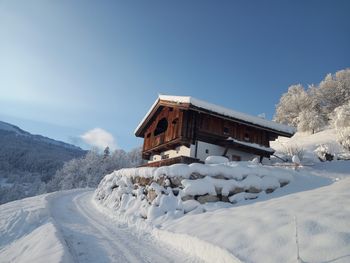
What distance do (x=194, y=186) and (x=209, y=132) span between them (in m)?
9.34

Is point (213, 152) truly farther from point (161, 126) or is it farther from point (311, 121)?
point (311, 121)

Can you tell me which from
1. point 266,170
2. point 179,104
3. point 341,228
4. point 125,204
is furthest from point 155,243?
point 179,104

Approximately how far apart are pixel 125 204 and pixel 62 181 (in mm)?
54024

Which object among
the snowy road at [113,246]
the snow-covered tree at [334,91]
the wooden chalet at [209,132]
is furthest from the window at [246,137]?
the snow-covered tree at [334,91]

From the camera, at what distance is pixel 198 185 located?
35.6 ft

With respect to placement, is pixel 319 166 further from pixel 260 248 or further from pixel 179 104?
pixel 260 248

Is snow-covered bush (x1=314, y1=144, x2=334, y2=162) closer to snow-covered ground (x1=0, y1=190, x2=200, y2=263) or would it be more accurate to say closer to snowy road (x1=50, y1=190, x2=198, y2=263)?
snow-covered ground (x1=0, y1=190, x2=200, y2=263)

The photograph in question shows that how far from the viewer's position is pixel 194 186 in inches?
425

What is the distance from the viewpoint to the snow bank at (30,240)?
647 centimetres

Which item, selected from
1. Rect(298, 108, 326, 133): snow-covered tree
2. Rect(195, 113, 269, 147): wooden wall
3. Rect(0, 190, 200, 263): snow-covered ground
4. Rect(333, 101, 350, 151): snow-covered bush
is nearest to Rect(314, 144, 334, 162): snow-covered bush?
Rect(333, 101, 350, 151): snow-covered bush

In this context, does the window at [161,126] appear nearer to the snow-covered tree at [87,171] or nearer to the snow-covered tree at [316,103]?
the snow-covered tree at [316,103]

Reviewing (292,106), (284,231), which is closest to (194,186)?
(284,231)

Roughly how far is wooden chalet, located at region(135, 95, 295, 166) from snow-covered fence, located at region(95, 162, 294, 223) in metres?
4.91

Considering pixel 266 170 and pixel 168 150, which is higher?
pixel 168 150
